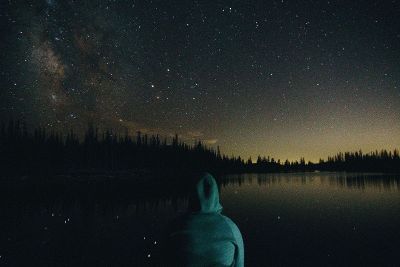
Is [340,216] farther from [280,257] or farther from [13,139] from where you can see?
[13,139]

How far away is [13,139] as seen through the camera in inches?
3684

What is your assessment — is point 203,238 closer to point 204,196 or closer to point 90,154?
point 204,196

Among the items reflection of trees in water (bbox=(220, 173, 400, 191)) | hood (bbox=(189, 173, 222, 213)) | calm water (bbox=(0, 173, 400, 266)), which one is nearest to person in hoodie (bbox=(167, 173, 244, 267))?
hood (bbox=(189, 173, 222, 213))

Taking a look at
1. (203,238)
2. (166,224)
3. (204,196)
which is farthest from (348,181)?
(203,238)

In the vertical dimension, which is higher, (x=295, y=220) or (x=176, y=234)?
(x=176, y=234)

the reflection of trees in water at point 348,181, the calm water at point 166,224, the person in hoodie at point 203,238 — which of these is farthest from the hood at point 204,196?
the reflection of trees in water at point 348,181

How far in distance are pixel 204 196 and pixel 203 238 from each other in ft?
1.41

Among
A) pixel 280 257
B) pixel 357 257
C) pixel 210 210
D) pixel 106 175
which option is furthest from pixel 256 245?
pixel 106 175

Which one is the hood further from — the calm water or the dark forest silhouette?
the dark forest silhouette

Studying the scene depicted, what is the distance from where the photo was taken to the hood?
115 inches

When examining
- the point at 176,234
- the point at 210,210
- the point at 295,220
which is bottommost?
the point at 295,220

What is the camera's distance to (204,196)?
2973 mm

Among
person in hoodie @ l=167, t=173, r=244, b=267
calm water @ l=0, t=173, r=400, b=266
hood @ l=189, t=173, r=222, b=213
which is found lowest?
calm water @ l=0, t=173, r=400, b=266

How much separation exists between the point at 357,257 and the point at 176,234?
13883 mm
